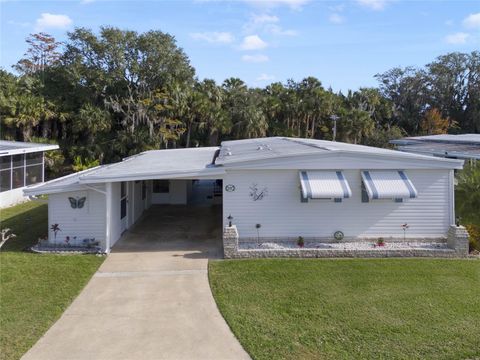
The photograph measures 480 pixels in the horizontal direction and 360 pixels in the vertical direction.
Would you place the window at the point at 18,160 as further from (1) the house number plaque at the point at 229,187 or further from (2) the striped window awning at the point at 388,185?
(2) the striped window awning at the point at 388,185

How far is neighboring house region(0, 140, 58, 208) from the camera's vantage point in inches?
830

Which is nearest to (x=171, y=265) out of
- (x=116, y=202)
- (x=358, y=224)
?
(x=116, y=202)

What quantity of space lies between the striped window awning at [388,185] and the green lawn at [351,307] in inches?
73.4

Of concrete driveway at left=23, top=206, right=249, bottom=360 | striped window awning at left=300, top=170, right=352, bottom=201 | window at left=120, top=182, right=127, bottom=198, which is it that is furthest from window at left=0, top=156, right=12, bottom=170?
striped window awning at left=300, top=170, right=352, bottom=201

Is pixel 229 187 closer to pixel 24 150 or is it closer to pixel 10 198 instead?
pixel 24 150

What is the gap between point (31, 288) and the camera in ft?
32.6

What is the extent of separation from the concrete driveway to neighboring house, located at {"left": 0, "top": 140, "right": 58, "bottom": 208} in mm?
9973

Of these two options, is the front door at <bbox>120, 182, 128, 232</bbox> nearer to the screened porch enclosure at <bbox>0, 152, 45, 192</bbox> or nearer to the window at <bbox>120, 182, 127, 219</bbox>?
the window at <bbox>120, 182, 127, 219</bbox>

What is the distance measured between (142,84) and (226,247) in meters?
25.3

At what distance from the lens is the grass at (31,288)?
7590 mm

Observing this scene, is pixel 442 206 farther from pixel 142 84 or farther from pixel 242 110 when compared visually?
pixel 142 84

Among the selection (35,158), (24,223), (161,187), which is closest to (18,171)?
(35,158)

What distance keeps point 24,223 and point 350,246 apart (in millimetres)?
12158

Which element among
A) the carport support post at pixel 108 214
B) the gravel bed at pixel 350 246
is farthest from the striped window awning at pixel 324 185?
the carport support post at pixel 108 214
